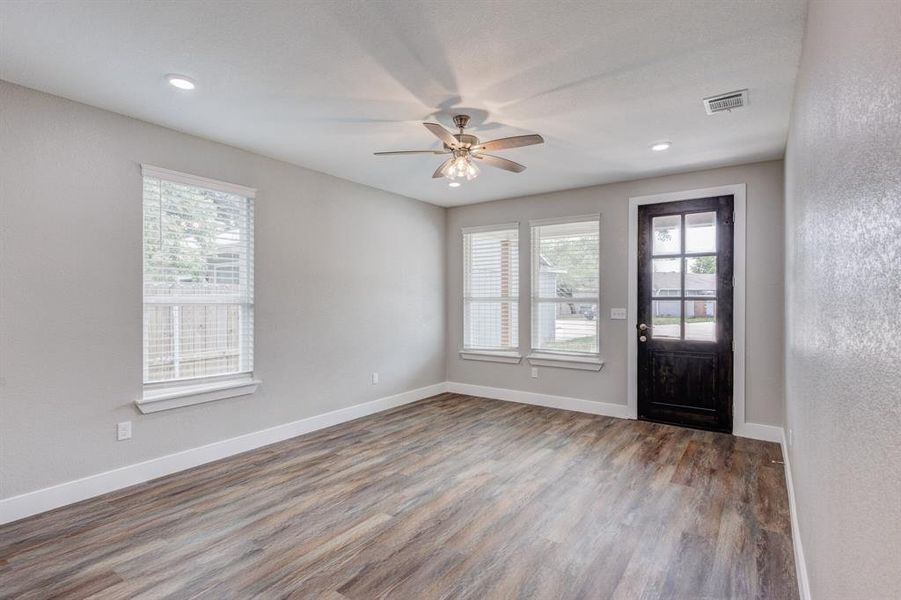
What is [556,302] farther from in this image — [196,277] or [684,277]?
[196,277]

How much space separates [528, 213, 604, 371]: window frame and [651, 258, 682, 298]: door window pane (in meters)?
0.60

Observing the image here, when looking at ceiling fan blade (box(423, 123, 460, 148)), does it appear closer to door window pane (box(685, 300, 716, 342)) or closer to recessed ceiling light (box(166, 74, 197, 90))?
recessed ceiling light (box(166, 74, 197, 90))

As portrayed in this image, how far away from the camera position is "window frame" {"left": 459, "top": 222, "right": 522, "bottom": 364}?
5.79 meters

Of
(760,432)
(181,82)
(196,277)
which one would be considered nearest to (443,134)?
(181,82)

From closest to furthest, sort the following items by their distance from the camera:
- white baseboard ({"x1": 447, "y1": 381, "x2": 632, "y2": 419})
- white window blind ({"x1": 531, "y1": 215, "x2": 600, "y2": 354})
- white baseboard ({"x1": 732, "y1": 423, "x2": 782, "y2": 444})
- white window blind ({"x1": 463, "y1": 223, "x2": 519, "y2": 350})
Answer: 1. white baseboard ({"x1": 732, "y1": 423, "x2": 782, "y2": 444})
2. white baseboard ({"x1": 447, "y1": 381, "x2": 632, "y2": 419})
3. white window blind ({"x1": 531, "y1": 215, "x2": 600, "y2": 354})
4. white window blind ({"x1": 463, "y1": 223, "x2": 519, "y2": 350})

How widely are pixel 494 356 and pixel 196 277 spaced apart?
144 inches

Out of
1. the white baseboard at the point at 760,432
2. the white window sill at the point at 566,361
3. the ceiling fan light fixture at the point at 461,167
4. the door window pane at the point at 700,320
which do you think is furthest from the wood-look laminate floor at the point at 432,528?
the ceiling fan light fixture at the point at 461,167

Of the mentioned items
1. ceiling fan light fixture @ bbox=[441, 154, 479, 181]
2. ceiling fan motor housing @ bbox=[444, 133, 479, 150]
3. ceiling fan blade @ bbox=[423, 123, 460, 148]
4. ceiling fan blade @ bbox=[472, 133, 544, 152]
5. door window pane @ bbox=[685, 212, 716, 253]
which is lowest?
door window pane @ bbox=[685, 212, 716, 253]

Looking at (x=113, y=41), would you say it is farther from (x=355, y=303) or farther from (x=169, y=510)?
(x=355, y=303)

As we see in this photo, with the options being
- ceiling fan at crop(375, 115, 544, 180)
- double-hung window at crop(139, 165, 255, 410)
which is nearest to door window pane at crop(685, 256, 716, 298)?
ceiling fan at crop(375, 115, 544, 180)

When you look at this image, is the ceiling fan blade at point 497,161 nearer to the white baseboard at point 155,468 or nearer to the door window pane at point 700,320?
the door window pane at point 700,320

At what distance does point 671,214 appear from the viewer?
4.71 meters

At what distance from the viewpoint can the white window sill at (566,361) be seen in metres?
5.12

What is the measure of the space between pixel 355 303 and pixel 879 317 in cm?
462
